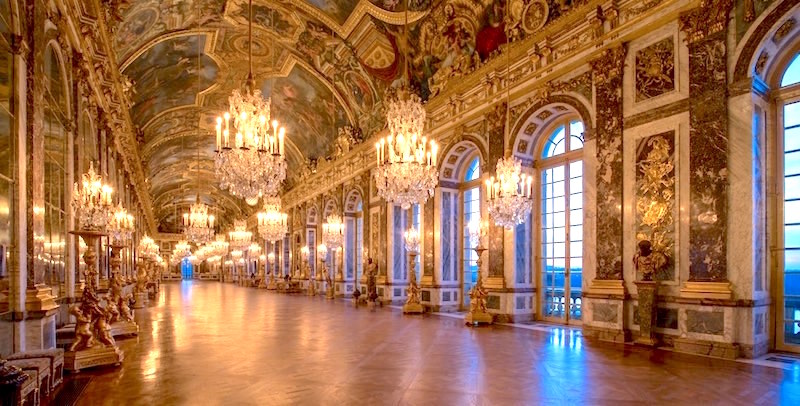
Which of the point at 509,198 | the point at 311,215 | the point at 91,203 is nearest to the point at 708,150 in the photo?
the point at 509,198

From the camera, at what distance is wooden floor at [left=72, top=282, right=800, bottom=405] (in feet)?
15.9

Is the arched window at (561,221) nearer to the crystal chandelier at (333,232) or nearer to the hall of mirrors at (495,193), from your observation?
the hall of mirrors at (495,193)

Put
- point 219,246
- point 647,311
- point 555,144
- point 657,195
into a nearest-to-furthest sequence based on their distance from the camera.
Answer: point 647,311
point 657,195
point 555,144
point 219,246

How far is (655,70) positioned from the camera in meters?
8.22

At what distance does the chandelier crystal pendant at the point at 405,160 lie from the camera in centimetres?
751

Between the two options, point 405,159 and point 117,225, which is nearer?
point 405,159

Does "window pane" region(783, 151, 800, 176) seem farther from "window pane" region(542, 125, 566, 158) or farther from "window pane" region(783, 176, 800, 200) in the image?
"window pane" region(542, 125, 566, 158)

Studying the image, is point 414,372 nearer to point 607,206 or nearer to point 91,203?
point 607,206

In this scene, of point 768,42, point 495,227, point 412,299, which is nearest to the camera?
point 768,42

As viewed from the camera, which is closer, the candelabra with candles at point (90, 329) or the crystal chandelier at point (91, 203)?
the candelabra with candles at point (90, 329)

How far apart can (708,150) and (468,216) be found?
747 cm

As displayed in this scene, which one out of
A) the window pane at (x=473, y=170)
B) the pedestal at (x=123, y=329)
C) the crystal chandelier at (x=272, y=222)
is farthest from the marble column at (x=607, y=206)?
the crystal chandelier at (x=272, y=222)

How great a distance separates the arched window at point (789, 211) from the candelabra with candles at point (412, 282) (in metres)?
8.13

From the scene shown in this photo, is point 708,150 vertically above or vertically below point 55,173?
above
